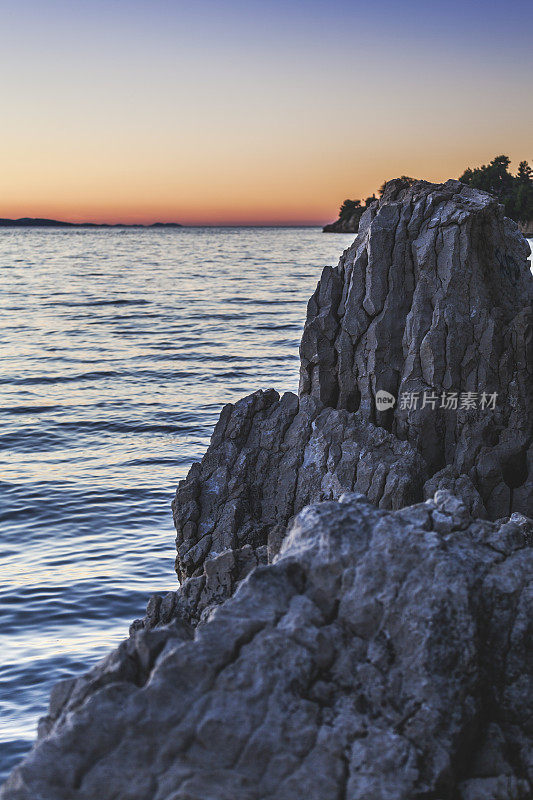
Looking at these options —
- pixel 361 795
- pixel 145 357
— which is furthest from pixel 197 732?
pixel 145 357

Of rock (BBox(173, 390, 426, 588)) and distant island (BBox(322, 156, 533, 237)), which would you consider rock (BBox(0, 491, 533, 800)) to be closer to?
rock (BBox(173, 390, 426, 588))

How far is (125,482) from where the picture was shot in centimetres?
2033

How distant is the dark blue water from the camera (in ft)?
41.5

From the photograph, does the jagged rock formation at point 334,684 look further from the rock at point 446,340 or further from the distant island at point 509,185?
the distant island at point 509,185

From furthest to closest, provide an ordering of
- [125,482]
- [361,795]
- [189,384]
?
[189,384]
[125,482]
[361,795]

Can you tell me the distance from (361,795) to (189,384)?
2945 centimetres

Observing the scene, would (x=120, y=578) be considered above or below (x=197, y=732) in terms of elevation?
below

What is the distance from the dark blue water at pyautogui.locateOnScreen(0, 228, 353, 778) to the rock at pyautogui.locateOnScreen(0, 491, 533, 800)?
4853 mm

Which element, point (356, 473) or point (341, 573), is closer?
point (341, 573)

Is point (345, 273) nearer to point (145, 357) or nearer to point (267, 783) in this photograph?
point (267, 783)

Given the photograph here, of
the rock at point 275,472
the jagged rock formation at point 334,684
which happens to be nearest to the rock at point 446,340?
the rock at point 275,472

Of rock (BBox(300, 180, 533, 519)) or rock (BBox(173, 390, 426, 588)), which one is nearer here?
rock (BBox(173, 390, 426, 588))

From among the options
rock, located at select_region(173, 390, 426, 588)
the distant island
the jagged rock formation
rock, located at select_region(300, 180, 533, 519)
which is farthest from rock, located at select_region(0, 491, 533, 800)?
the distant island

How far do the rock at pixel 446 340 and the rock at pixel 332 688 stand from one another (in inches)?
237
